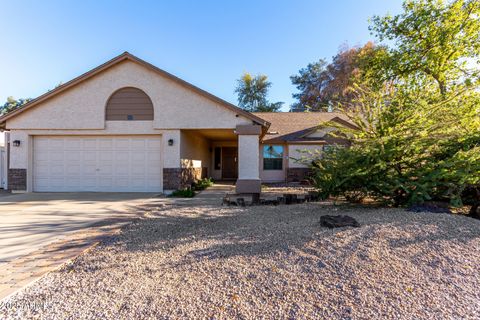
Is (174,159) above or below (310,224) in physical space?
above

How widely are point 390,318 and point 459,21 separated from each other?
11.7m

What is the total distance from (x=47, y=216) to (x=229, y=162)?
1358 centimetres

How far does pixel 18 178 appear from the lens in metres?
10.6

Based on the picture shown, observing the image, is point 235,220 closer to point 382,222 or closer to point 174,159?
point 382,222

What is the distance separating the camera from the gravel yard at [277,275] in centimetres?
248

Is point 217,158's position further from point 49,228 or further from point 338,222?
point 338,222

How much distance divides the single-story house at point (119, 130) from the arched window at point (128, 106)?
0.04m

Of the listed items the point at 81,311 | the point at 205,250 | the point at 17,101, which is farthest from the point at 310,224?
the point at 17,101

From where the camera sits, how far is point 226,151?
19.3m

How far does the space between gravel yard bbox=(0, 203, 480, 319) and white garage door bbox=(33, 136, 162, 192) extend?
21.1 ft

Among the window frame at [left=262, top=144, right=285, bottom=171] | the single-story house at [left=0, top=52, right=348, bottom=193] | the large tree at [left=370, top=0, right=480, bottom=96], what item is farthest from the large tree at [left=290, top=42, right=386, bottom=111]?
the single-story house at [left=0, top=52, right=348, bottom=193]

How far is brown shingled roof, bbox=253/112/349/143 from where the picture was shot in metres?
15.4

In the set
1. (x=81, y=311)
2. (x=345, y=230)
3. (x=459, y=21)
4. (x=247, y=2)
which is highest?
(x=247, y=2)

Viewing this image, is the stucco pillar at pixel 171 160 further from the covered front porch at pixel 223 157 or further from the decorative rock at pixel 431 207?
the decorative rock at pixel 431 207
